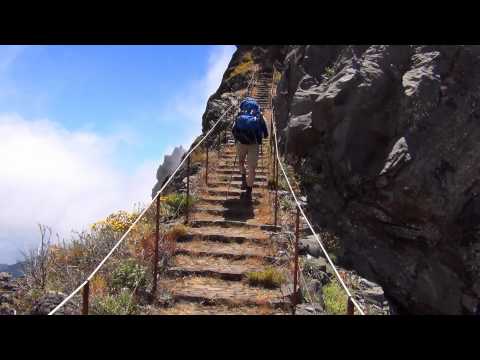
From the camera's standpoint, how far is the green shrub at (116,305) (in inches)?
220

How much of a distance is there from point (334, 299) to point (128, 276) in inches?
128

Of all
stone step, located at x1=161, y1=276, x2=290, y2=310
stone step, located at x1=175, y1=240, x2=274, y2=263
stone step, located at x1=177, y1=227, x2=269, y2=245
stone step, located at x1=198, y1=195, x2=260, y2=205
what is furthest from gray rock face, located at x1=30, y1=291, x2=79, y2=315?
stone step, located at x1=198, y1=195, x2=260, y2=205

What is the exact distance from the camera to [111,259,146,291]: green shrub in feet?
20.8

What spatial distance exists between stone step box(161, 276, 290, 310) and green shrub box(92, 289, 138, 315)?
658 mm

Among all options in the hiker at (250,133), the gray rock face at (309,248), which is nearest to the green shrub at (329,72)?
the hiker at (250,133)

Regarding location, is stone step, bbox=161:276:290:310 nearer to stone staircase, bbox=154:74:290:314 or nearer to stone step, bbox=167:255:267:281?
stone staircase, bbox=154:74:290:314

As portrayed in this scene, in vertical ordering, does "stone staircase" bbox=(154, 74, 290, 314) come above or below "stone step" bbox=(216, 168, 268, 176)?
below

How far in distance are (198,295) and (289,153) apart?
8785mm

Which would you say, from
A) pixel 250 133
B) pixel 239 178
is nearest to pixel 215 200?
pixel 250 133
